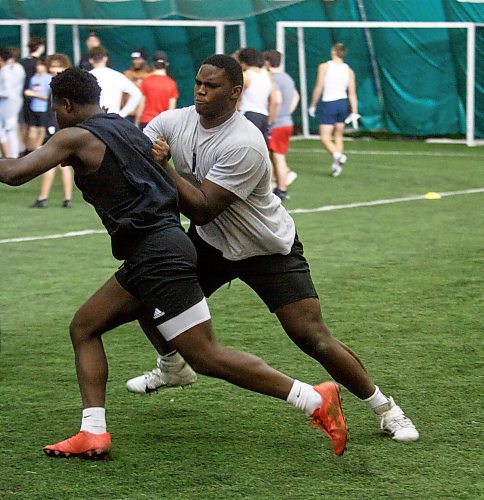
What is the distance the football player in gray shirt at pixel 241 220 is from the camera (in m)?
5.48

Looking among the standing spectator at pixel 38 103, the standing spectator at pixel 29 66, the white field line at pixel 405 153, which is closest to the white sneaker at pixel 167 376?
the standing spectator at pixel 38 103

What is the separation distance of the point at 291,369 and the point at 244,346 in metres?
0.64

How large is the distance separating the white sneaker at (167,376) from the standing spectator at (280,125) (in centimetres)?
964

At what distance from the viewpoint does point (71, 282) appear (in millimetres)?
10078

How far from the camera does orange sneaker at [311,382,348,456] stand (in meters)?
5.38

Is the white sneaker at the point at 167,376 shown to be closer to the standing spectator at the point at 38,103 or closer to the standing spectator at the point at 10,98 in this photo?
the standing spectator at the point at 38,103

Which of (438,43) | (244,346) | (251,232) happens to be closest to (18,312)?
(244,346)

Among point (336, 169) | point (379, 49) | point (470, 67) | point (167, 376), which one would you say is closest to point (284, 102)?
point (336, 169)

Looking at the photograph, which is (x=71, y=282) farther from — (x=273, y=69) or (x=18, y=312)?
(x=273, y=69)

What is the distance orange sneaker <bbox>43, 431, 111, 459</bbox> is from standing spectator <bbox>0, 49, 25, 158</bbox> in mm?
12854

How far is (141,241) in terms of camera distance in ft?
17.6

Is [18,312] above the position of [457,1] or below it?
below

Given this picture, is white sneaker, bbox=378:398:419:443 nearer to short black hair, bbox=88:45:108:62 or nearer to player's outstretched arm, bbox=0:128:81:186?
player's outstretched arm, bbox=0:128:81:186

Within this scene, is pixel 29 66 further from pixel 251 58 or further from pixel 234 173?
pixel 234 173
